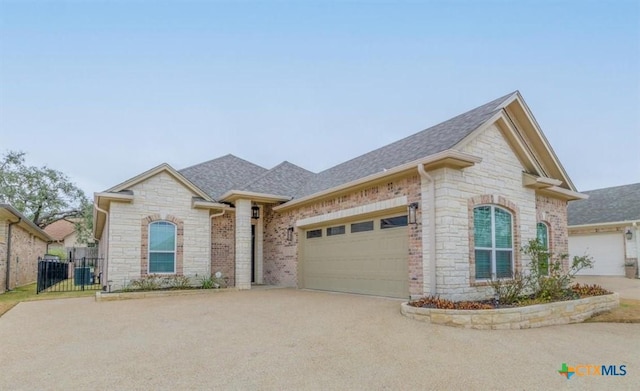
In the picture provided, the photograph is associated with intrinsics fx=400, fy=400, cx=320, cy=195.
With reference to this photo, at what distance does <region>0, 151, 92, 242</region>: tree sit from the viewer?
30609 millimetres

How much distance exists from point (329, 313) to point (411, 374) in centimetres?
385

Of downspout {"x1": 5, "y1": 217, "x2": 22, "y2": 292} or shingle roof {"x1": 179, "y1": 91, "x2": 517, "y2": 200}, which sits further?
downspout {"x1": 5, "y1": 217, "x2": 22, "y2": 292}

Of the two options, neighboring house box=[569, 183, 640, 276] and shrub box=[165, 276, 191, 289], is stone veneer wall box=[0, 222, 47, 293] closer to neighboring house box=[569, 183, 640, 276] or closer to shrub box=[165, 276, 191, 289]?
shrub box=[165, 276, 191, 289]

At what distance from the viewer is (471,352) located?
547 centimetres

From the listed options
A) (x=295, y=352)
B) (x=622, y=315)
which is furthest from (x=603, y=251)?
(x=295, y=352)

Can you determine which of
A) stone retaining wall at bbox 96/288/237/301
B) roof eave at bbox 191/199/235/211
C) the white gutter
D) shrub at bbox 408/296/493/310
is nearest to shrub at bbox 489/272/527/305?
shrub at bbox 408/296/493/310

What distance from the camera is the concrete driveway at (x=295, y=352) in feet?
14.4

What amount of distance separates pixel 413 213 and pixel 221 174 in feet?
33.9

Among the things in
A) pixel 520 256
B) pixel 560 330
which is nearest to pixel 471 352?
pixel 560 330

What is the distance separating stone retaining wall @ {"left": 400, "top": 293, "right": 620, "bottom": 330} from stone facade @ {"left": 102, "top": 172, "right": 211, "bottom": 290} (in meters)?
8.25

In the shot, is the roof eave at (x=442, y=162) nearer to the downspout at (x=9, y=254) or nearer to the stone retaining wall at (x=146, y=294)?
the stone retaining wall at (x=146, y=294)

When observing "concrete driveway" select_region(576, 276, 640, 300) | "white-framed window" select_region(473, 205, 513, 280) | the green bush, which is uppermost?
"white-framed window" select_region(473, 205, 513, 280)

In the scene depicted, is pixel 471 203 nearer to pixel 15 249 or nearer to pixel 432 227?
pixel 432 227

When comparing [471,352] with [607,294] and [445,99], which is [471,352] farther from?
[445,99]
